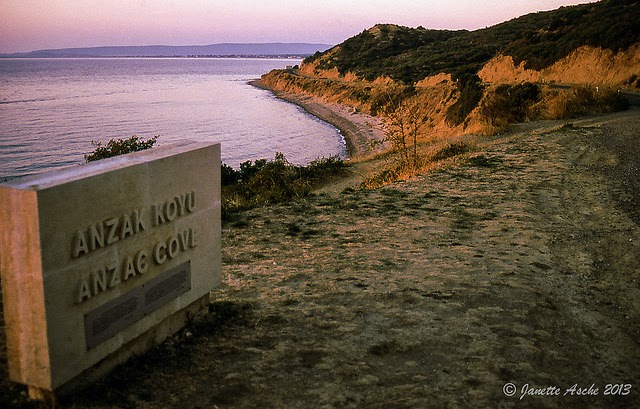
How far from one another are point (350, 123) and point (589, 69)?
20.8 meters

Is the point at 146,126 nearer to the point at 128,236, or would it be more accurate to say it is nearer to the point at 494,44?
the point at 494,44

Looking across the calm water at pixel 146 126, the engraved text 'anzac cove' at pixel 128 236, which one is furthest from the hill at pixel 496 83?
the engraved text 'anzac cove' at pixel 128 236

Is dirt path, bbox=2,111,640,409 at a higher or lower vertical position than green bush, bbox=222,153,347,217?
higher

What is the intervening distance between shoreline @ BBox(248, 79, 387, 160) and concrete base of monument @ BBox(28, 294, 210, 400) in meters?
18.5

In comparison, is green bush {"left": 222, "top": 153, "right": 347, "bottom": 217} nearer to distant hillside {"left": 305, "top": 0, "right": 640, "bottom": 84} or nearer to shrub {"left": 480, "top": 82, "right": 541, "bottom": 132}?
shrub {"left": 480, "top": 82, "right": 541, "bottom": 132}

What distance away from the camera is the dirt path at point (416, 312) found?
3.65 metres

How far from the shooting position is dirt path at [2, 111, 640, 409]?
12.0 feet

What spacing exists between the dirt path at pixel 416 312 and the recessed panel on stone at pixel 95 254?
330 millimetres

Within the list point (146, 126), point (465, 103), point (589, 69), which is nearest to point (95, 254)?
point (465, 103)

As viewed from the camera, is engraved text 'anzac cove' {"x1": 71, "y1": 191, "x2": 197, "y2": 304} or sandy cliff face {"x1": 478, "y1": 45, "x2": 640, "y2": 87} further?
sandy cliff face {"x1": 478, "y1": 45, "x2": 640, "y2": 87}

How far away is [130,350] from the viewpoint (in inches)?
152

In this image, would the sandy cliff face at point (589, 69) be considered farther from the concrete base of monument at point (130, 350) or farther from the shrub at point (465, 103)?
the concrete base of monument at point (130, 350)

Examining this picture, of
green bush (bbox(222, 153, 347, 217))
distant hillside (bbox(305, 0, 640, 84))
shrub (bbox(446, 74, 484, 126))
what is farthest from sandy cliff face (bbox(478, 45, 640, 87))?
green bush (bbox(222, 153, 347, 217))

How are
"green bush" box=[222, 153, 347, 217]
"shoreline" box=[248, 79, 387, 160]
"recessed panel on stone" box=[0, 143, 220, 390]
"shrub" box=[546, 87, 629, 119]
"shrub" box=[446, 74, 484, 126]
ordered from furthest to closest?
"shoreline" box=[248, 79, 387, 160]
"shrub" box=[446, 74, 484, 126]
"shrub" box=[546, 87, 629, 119]
"green bush" box=[222, 153, 347, 217]
"recessed panel on stone" box=[0, 143, 220, 390]
